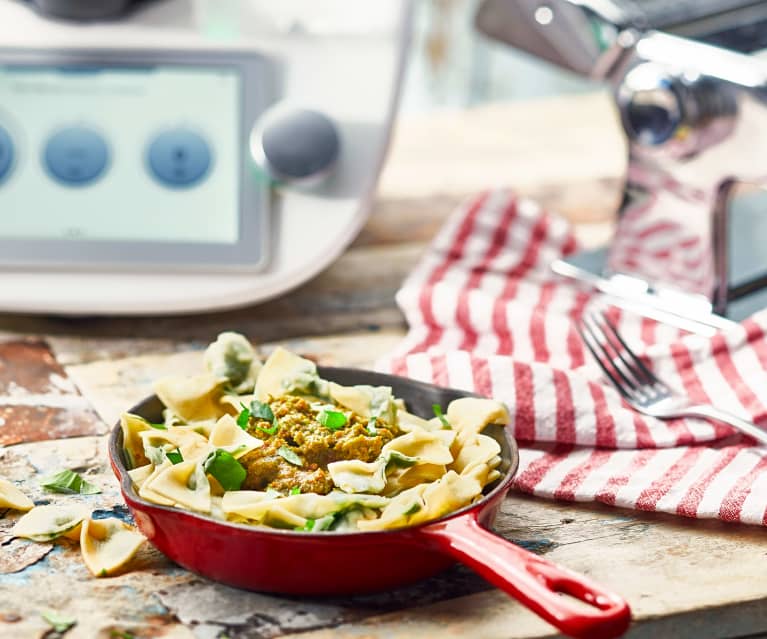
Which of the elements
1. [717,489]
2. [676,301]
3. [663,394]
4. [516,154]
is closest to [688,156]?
[676,301]

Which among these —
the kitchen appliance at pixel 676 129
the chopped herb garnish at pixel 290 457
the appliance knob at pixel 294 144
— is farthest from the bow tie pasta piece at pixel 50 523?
the kitchen appliance at pixel 676 129

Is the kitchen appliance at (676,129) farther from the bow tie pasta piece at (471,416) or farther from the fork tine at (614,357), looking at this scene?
the bow tie pasta piece at (471,416)

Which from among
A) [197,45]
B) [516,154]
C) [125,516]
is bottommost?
[125,516]

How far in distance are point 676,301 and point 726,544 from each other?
0.34 meters

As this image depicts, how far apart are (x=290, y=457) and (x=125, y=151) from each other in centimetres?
41

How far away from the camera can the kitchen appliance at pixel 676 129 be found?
884 mm

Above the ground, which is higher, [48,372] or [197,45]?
[197,45]

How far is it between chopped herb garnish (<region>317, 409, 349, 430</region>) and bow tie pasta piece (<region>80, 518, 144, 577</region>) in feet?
0.36

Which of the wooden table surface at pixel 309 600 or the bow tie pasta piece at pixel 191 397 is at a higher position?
the bow tie pasta piece at pixel 191 397

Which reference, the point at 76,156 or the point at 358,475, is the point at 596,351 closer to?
the point at 358,475

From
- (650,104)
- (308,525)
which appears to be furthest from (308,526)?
(650,104)

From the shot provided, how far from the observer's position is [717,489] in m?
0.68

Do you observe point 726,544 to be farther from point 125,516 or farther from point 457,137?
point 457,137

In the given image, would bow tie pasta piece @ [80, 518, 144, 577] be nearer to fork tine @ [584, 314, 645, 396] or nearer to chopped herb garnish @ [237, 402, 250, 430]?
chopped herb garnish @ [237, 402, 250, 430]
